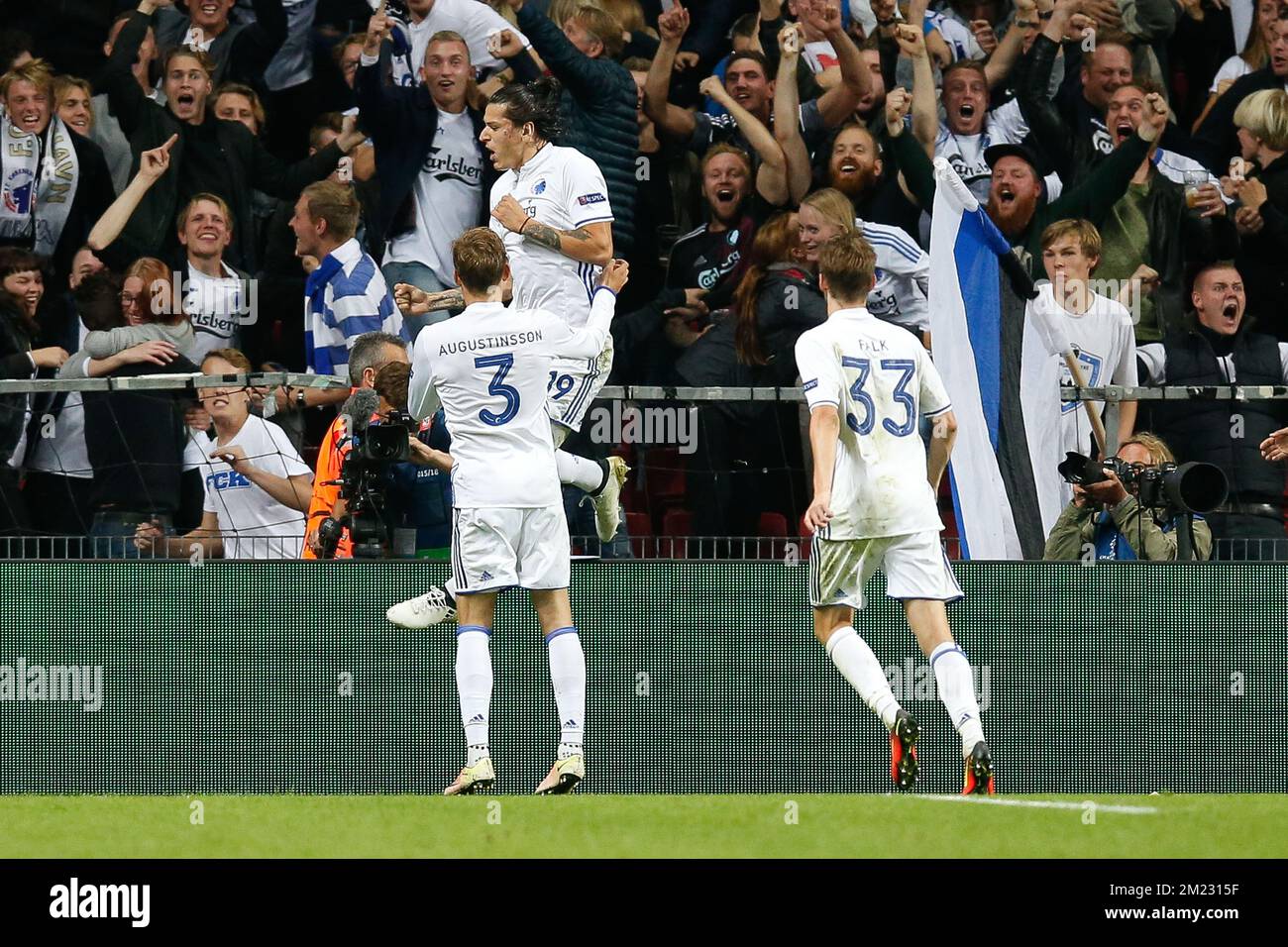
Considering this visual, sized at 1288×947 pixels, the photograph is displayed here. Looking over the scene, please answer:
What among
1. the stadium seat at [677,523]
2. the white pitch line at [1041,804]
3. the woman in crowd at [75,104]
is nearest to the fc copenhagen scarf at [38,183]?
the woman in crowd at [75,104]

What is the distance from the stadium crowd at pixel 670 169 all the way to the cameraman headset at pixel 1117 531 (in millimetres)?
921

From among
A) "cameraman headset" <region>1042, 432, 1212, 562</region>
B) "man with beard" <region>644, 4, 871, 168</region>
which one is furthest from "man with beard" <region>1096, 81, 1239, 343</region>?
"cameraman headset" <region>1042, 432, 1212, 562</region>

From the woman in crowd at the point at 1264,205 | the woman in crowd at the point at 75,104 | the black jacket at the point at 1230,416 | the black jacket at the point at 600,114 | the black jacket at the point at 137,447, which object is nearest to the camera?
the black jacket at the point at 137,447

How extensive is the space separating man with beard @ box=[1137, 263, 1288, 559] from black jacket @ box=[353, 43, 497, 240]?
394 centimetres

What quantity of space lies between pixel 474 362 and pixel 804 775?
2367 mm

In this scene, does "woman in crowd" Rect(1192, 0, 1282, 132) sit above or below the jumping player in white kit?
above

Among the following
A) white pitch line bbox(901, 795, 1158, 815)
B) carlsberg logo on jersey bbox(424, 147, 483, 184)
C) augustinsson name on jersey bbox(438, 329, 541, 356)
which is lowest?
white pitch line bbox(901, 795, 1158, 815)

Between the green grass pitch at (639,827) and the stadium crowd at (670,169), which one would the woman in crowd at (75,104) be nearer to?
the stadium crowd at (670,169)

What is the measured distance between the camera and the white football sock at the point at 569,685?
7.00m

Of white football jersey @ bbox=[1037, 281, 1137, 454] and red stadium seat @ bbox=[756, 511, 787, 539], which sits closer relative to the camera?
red stadium seat @ bbox=[756, 511, 787, 539]

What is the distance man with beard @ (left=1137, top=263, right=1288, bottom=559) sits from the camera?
9.05 m

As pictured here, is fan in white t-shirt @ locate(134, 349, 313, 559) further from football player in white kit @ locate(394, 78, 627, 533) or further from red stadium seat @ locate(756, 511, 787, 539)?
red stadium seat @ locate(756, 511, 787, 539)
